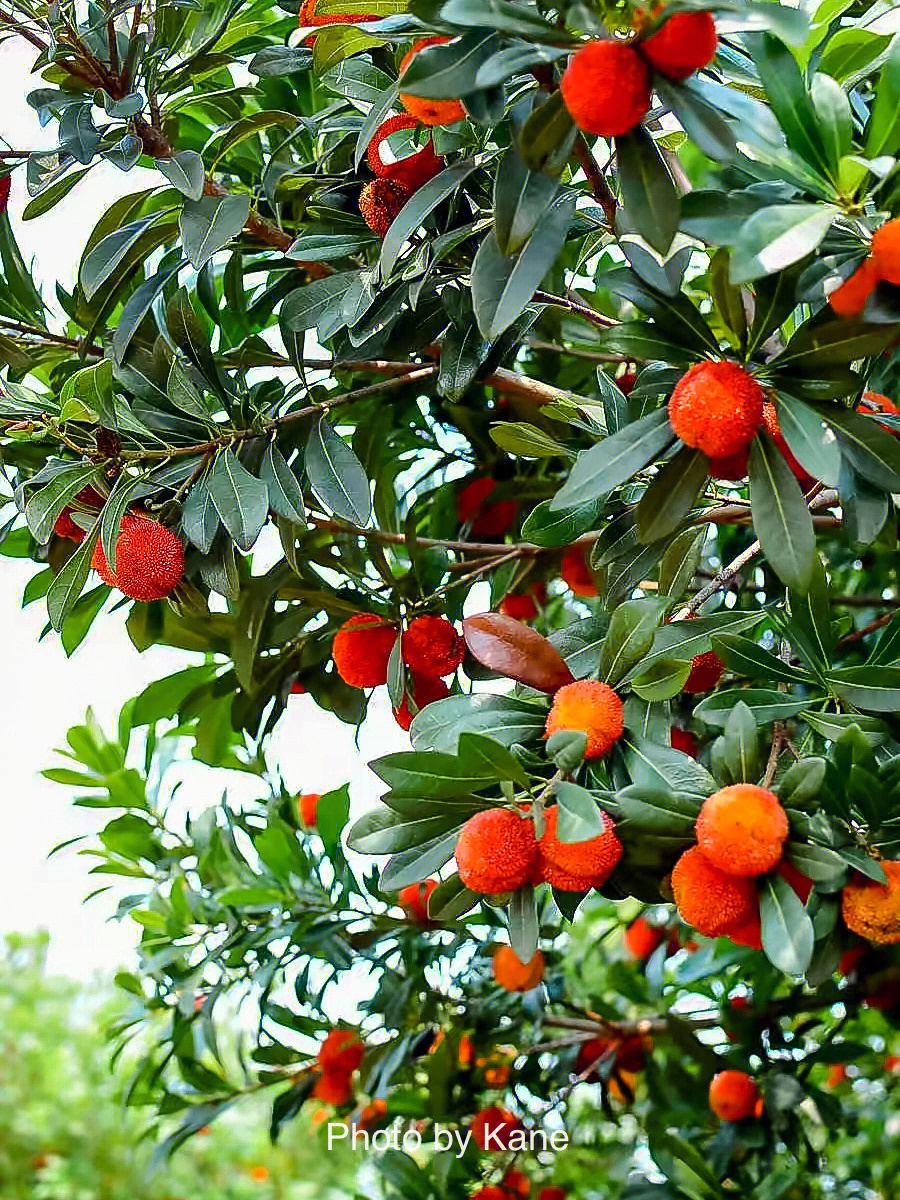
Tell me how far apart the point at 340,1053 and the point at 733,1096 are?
19.2 inches

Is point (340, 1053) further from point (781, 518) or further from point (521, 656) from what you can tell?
point (781, 518)

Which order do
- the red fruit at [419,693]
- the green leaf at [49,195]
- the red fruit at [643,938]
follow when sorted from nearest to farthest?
the green leaf at [49,195] < the red fruit at [419,693] < the red fruit at [643,938]

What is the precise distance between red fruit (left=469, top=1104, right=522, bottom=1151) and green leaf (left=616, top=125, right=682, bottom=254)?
1.20m

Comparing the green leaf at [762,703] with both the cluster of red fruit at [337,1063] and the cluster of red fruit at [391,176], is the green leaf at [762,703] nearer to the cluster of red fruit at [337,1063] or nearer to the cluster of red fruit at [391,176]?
the cluster of red fruit at [391,176]

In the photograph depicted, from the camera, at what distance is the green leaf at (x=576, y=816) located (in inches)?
25.0

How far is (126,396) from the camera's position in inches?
41.3

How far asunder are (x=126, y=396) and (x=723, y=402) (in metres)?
0.55

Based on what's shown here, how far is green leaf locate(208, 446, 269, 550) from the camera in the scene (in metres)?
0.88

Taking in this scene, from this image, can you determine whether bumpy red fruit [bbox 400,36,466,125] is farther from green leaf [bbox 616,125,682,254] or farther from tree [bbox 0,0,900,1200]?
green leaf [bbox 616,125,682,254]

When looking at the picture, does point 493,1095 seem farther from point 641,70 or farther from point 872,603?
point 641,70

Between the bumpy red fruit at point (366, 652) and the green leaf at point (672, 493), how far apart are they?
Answer: 1.19ft

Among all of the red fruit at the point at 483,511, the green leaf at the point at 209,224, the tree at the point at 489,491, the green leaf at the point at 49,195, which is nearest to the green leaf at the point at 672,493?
the tree at the point at 489,491

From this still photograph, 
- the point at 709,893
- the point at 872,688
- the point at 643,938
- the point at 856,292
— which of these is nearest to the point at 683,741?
the point at 872,688

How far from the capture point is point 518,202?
0.69 m
